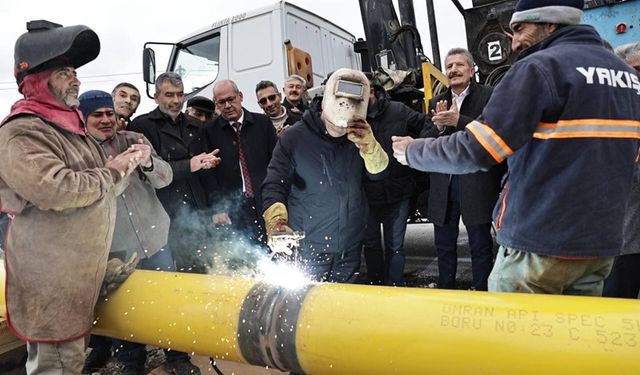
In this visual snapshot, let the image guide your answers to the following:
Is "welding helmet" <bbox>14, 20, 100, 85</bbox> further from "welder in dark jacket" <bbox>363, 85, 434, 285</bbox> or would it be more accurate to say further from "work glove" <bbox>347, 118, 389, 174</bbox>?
"welder in dark jacket" <bbox>363, 85, 434, 285</bbox>

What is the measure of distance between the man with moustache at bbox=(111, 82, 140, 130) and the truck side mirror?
199 centimetres

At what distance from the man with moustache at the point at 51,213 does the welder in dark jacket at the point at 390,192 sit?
1885 millimetres

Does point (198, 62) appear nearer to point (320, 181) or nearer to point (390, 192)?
point (390, 192)

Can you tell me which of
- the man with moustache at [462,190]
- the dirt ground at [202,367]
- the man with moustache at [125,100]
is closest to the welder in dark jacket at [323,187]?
the man with moustache at [462,190]

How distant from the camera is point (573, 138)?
1.47 m

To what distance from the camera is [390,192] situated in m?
3.36

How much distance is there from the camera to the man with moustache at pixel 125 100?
3643 millimetres

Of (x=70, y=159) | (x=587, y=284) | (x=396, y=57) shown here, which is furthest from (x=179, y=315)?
(x=396, y=57)

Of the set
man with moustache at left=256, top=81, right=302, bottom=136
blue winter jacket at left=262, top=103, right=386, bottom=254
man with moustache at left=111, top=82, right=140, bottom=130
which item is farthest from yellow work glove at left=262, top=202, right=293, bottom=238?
man with moustache at left=111, top=82, right=140, bottom=130

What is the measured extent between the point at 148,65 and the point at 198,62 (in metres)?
0.70

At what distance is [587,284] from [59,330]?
1.92m

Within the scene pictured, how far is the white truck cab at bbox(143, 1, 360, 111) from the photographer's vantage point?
5488 millimetres

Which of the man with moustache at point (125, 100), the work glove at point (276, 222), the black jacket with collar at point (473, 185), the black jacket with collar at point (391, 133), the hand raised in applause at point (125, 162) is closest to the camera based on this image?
the hand raised in applause at point (125, 162)

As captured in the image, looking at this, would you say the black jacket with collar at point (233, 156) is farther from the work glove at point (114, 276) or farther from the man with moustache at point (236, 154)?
the work glove at point (114, 276)
